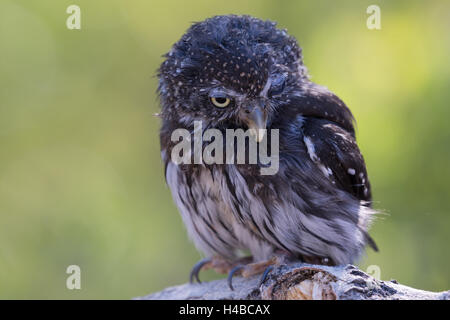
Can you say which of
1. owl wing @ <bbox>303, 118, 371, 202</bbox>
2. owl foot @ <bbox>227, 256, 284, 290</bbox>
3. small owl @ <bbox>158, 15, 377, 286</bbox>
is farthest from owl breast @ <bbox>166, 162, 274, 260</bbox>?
owl wing @ <bbox>303, 118, 371, 202</bbox>

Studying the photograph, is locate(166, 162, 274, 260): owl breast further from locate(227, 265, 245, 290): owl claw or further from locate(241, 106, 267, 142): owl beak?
locate(241, 106, 267, 142): owl beak

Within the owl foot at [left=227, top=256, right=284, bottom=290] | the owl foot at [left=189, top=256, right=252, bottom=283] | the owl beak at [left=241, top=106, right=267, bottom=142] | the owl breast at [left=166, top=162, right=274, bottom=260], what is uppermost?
the owl beak at [left=241, top=106, right=267, bottom=142]

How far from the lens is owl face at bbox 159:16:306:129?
149 inches

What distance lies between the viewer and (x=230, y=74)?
3.76 metres

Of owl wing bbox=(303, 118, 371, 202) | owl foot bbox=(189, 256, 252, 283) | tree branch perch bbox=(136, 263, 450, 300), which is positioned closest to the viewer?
tree branch perch bbox=(136, 263, 450, 300)

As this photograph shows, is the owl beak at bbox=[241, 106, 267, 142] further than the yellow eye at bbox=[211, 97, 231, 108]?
No

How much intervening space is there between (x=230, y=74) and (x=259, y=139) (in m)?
0.49

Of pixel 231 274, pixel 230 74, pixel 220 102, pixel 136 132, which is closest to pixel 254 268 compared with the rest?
pixel 231 274

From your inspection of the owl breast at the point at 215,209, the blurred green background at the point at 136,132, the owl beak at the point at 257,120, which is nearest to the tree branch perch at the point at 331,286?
the owl breast at the point at 215,209

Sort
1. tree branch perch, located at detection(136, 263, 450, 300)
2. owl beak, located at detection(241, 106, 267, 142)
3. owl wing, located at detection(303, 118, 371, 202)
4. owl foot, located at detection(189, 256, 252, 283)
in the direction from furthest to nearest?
owl foot, located at detection(189, 256, 252, 283)
owl wing, located at detection(303, 118, 371, 202)
owl beak, located at detection(241, 106, 267, 142)
tree branch perch, located at detection(136, 263, 450, 300)

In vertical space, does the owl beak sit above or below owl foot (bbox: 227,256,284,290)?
above

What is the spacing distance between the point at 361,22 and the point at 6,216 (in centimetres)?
471

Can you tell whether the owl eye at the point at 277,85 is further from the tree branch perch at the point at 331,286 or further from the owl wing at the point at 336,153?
the tree branch perch at the point at 331,286
